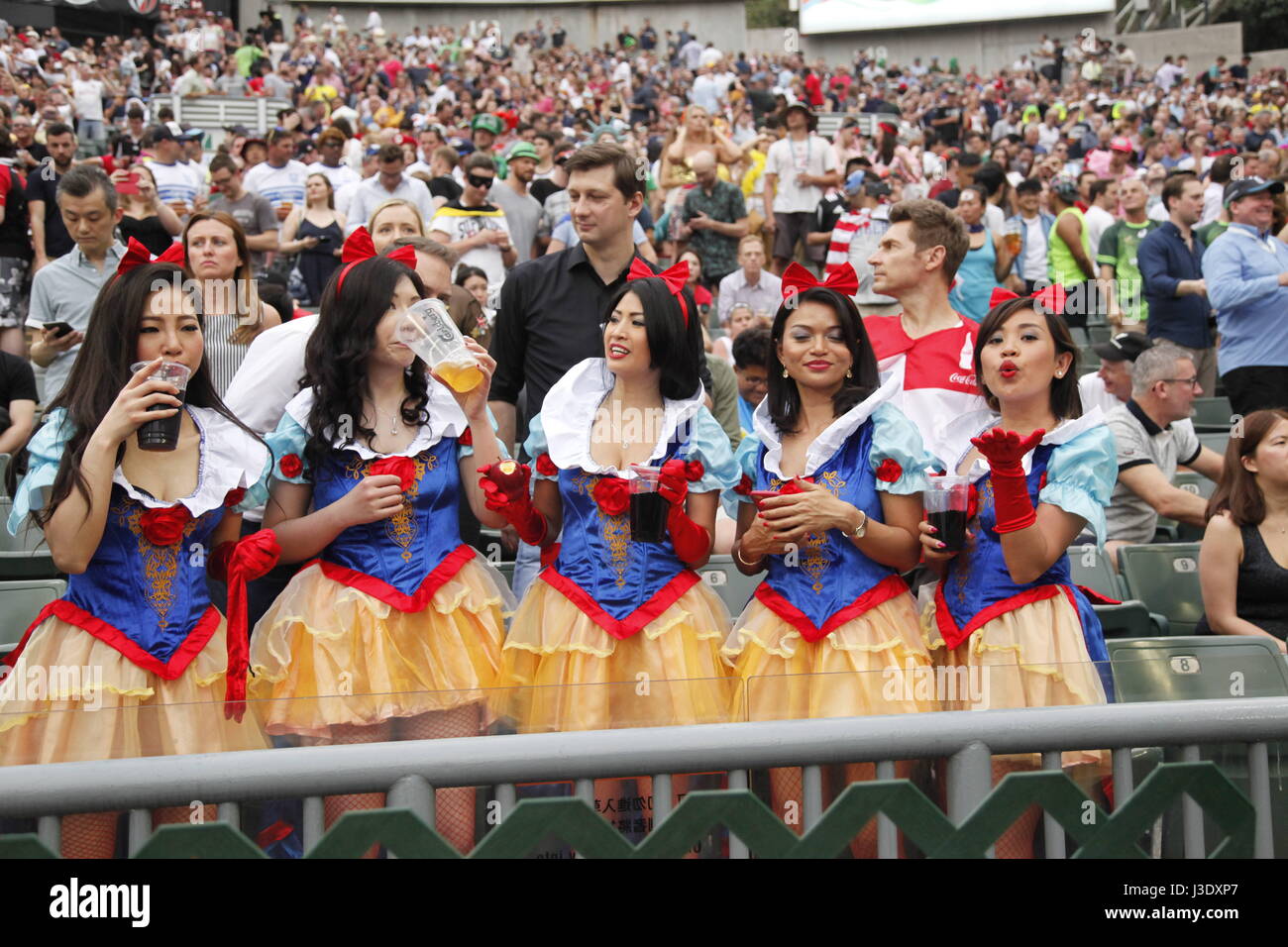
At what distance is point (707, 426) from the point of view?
351 centimetres

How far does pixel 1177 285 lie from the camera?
8070 mm

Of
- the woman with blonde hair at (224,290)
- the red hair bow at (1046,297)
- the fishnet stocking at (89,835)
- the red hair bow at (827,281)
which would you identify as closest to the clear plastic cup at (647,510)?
the red hair bow at (827,281)

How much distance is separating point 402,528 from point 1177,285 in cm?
614

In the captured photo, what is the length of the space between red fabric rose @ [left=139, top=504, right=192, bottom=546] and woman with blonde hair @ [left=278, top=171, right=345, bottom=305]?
5.90m

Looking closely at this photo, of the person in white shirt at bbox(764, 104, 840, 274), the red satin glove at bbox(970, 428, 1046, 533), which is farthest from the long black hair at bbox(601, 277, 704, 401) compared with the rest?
the person in white shirt at bbox(764, 104, 840, 274)

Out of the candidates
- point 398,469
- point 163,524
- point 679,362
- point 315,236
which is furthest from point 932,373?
point 315,236

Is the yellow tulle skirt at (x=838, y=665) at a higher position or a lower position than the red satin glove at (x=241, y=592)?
lower

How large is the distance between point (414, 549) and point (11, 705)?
0.96 metres

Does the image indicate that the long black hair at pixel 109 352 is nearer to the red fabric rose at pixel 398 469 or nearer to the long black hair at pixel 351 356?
the long black hair at pixel 351 356

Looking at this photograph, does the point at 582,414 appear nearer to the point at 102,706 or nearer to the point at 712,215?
the point at 102,706

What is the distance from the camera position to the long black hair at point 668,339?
3.50 m

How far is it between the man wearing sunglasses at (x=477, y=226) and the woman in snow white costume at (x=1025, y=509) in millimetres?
5386

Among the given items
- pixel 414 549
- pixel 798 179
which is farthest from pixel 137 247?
pixel 798 179
